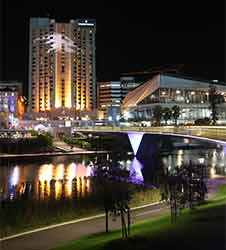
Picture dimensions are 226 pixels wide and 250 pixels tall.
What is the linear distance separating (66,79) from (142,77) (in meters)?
32.8

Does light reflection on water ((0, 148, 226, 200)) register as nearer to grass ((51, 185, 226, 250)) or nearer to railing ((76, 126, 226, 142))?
railing ((76, 126, 226, 142))

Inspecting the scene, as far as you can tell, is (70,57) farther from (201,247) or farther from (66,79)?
(201,247)

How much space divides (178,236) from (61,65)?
9137 centimetres

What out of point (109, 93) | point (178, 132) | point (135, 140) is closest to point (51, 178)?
point (178, 132)

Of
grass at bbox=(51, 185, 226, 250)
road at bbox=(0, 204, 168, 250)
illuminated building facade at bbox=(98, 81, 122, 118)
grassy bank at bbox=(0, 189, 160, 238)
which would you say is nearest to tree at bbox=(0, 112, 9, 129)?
illuminated building facade at bbox=(98, 81, 122, 118)

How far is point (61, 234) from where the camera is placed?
1289 centimetres

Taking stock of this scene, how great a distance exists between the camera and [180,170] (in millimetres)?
13516

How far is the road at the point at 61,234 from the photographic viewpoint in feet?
38.3

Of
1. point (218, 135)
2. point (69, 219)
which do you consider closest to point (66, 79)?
point (218, 135)

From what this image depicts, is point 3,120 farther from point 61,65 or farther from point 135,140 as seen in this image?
point 61,65

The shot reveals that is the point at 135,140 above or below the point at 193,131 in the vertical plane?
below

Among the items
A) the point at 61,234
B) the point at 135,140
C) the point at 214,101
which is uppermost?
the point at 214,101

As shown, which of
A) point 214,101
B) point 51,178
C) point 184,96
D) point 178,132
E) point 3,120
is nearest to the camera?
point 51,178

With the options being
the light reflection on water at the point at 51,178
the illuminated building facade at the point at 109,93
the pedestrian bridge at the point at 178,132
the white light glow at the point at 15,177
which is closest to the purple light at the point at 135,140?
the pedestrian bridge at the point at 178,132
